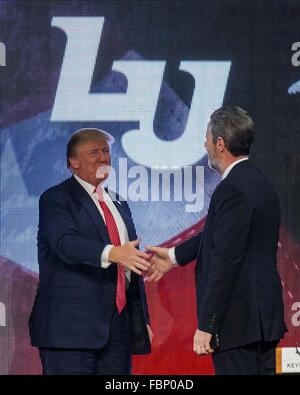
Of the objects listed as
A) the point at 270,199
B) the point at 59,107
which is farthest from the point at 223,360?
the point at 59,107

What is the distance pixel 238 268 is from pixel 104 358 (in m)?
0.94

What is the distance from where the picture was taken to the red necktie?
183 inches

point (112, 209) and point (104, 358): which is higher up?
point (112, 209)

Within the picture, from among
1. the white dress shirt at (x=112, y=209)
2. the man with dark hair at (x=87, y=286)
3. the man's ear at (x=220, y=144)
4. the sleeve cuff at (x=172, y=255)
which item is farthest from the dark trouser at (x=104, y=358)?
the man's ear at (x=220, y=144)

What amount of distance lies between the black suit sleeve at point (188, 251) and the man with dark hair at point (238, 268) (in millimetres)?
535

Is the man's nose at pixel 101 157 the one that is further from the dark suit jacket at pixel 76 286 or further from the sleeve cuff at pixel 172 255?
the sleeve cuff at pixel 172 255

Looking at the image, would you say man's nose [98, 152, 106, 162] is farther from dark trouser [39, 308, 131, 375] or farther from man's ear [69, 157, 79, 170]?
dark trouser [39, 308, 131, 375]

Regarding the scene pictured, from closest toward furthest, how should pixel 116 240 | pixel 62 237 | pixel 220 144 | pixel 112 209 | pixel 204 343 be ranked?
1. pixel 204 343
2. pixel 220 144
3. pixel 62 237
4. pixel 116 240
5. pixel 112 209

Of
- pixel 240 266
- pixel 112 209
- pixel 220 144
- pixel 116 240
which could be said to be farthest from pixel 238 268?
pixel 112 209

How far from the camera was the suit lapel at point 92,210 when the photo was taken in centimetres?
468

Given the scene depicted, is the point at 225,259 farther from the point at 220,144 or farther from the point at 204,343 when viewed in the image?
the point at 220,144

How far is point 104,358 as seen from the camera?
461 cm

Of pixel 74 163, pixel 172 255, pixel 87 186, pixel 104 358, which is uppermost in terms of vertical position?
pixel 74 163

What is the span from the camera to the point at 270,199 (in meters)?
4.18
